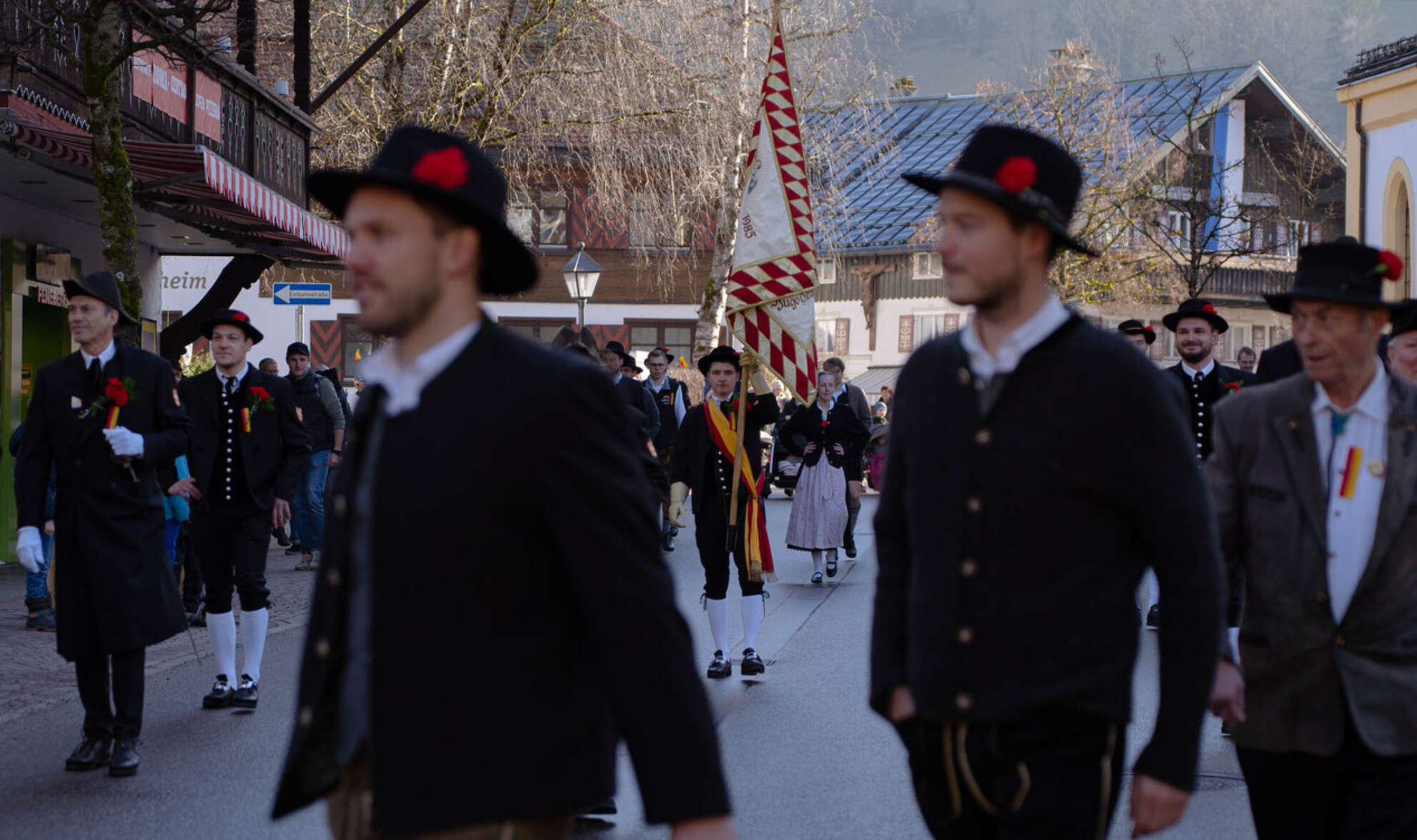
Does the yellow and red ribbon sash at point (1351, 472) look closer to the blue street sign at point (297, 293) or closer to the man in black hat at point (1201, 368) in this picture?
the man in black hat at point (1201, 368)

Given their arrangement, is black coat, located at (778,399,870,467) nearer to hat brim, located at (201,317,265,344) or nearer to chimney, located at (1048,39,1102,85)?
hat brim, located at (201,317,265,344)

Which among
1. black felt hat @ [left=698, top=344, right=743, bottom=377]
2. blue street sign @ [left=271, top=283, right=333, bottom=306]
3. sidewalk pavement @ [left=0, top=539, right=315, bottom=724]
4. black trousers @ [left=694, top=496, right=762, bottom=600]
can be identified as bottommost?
sidewalk pavement @ [left=0, top=539, right=315, bottom=724]

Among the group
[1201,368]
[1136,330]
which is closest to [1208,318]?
[1201,368]

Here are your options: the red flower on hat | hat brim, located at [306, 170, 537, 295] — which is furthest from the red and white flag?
the red flower on hat

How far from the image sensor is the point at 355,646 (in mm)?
2750

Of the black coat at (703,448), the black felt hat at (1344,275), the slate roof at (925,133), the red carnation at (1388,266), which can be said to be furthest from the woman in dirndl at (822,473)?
the slate roof at (925,133)

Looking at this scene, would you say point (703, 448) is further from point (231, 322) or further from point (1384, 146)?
point (1384, 146)

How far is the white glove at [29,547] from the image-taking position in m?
7.61

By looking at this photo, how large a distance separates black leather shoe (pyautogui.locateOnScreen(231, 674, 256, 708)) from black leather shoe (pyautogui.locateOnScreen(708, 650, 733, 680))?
262 cm

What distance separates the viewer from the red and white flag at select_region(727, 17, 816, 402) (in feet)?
37.5

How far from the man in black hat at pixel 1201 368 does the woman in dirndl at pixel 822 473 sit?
6391 millimetres

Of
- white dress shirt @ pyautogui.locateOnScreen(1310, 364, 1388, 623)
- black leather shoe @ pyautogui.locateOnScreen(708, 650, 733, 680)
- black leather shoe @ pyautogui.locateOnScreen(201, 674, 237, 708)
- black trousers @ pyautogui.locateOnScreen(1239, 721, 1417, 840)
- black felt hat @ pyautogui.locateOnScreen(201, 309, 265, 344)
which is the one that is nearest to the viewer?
black trousers @ pyautogui.locateOnScreen(1239, 721, 1417, 840)

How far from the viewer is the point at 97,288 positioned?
25.3ft

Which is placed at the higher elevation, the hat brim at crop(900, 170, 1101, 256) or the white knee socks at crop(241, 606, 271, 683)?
the hat brim at crop(900, 170, 1101, 256)
